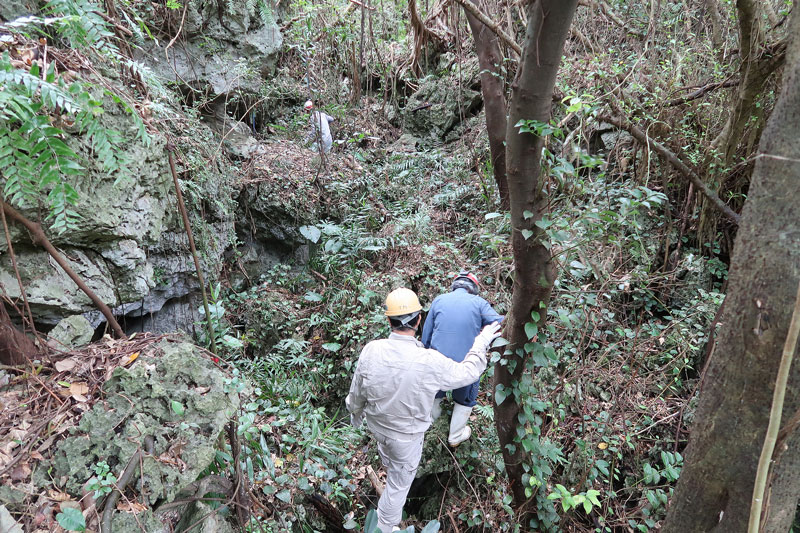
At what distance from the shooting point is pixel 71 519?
60.7 inches

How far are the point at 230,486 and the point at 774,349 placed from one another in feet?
8.61

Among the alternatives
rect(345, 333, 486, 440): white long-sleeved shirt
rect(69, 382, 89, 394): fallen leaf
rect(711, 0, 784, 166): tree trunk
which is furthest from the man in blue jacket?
rect(711, 0, 784, 166): tree trunk

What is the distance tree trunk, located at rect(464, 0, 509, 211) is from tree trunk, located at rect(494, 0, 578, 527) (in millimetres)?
3281

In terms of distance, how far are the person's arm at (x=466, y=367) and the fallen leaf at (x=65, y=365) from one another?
7.03 feet

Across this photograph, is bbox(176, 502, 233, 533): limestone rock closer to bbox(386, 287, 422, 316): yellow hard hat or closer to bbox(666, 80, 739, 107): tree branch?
bbox(386, 287, 422, 316): yellow hard hat

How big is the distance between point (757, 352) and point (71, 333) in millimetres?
3231

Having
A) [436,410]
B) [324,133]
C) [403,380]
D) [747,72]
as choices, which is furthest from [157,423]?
[324,133]

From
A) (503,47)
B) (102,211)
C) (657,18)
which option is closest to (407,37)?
(503,47)

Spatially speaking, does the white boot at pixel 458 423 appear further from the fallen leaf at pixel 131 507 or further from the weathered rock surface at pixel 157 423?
the fallen leaf at pixel 131 507

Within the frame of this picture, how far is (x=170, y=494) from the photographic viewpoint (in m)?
1.93

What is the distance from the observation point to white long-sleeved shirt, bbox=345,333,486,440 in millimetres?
2889

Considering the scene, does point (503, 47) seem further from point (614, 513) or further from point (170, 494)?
point (170, 494)

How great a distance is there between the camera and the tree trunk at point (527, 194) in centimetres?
168

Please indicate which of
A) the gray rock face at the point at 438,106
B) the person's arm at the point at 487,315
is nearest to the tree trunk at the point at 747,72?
the person's arm at the point at 487,315
